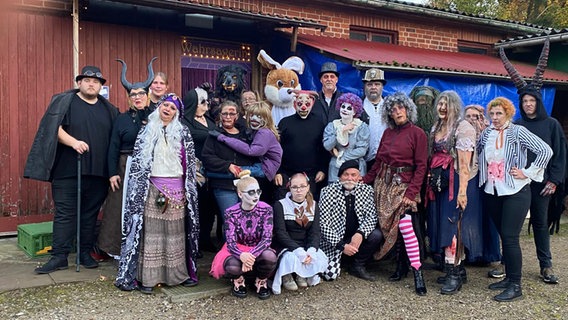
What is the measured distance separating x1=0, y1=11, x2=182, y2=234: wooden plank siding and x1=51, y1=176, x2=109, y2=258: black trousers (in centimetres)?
181

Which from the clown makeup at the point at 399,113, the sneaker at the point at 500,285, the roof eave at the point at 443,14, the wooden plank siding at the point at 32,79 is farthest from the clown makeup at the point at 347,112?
the roof eave at the point at 443,14

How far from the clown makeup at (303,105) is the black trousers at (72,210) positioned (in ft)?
6.74

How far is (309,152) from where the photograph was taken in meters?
5.07

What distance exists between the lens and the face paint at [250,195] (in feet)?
14.0

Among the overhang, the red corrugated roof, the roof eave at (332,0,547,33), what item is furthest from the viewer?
the roof eave at (332,0,547,33)

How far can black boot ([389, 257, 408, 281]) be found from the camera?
16.3 feet

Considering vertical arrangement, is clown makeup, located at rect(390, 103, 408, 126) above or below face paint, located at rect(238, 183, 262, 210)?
above

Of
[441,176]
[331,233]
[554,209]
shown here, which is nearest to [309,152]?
[331,233]

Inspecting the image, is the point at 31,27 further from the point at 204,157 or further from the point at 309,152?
the point at 309,152

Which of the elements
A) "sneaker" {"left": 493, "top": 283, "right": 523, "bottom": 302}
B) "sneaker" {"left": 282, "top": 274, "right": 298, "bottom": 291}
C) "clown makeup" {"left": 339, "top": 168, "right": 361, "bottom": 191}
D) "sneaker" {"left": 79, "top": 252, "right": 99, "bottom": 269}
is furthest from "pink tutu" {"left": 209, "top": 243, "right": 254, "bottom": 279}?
"sneaker" {"left": 493, "top": 283, "right": 523, "bottom": 302}

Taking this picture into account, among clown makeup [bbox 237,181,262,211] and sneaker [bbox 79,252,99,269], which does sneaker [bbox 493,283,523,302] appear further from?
sneaker [bbox 79,252,99,269]

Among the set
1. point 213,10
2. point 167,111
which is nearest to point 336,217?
A: point 167,111

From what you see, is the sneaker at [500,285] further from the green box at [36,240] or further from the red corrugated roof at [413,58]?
the green box at [36,240]

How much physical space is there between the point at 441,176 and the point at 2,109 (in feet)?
17.0
